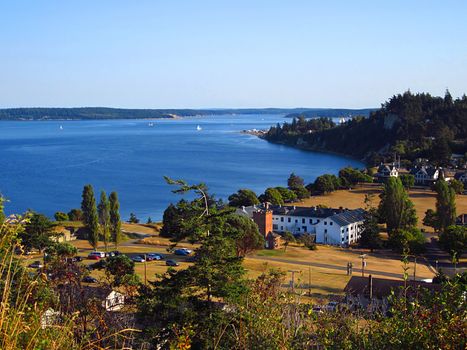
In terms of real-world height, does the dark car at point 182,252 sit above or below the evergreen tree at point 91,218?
below

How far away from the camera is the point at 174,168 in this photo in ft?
202

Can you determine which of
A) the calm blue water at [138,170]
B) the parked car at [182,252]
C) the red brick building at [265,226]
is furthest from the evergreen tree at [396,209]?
the calm blue water at [138,170]

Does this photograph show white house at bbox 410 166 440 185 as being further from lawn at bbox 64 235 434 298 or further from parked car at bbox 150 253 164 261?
parked car at bbox 150 253 164 261

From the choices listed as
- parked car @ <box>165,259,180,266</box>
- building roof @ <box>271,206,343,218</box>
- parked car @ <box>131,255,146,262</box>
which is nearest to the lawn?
parked car @ <box>165,259,180,266</box>

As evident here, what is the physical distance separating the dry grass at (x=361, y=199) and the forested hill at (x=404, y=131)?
15.5 m

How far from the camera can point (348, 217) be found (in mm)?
30328

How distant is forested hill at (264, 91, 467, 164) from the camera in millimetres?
66375

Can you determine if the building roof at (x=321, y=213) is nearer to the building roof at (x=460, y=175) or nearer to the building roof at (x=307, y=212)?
the building roof at (x=307, y=212)

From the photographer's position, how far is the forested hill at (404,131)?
66375 mm

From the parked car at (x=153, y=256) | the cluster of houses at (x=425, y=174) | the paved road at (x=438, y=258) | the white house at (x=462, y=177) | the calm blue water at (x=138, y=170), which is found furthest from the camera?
the cluster of houses at (x=425, y=174)

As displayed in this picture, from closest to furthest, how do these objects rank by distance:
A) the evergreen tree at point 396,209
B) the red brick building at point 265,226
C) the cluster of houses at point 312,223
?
the red brick building at point 265,226 → the cluster of houses at point 312,223 → the evergreen tree at point 396,209

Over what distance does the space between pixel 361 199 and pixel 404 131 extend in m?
38.7

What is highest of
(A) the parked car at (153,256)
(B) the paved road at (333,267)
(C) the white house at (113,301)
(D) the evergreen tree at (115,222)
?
(C) the white house at (113,301)

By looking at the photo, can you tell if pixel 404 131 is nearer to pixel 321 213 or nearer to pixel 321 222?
pixel 321 213
